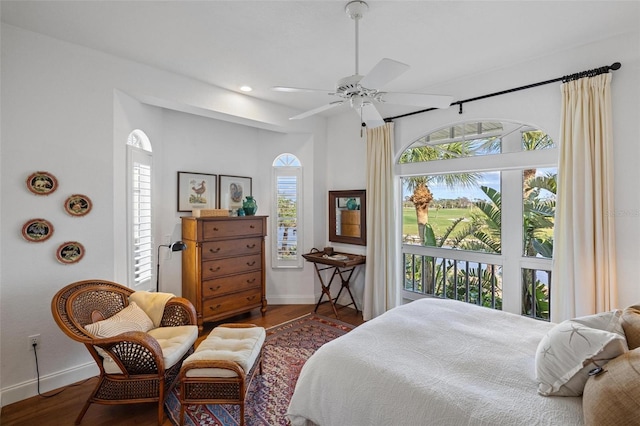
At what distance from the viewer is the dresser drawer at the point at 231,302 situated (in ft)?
11.8

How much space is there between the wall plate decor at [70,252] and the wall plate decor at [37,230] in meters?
0.14

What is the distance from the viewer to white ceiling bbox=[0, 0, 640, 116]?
213cm

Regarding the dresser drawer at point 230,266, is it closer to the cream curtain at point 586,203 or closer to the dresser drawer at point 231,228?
the dresser drawer at point 231,228

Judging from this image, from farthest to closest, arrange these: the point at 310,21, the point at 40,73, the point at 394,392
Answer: the point at 40,73 → the point at 310,21 → the point at 394,392

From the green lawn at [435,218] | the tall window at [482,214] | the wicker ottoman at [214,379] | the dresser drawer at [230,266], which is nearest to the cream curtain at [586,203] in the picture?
the tall window at [482,214]

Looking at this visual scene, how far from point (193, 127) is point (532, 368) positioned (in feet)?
13.8

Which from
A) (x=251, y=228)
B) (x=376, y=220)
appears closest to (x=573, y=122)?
(x=376, y=220)

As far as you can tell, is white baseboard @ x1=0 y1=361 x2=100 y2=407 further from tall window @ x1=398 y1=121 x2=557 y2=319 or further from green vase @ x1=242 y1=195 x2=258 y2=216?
tall window @ x1=398 y1=121 x2=557 y2=319

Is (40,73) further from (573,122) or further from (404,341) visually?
(573,122)

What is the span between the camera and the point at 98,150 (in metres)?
2.73

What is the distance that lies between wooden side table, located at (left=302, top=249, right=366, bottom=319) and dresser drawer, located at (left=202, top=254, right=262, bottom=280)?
28.6 inches

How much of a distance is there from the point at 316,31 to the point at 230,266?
2.74m

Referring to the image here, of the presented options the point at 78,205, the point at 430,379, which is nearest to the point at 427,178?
the point at 430,379

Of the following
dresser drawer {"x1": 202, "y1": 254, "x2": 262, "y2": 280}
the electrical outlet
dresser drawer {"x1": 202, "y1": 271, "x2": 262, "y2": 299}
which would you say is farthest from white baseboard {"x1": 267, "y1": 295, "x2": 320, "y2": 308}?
the electrical outlet
